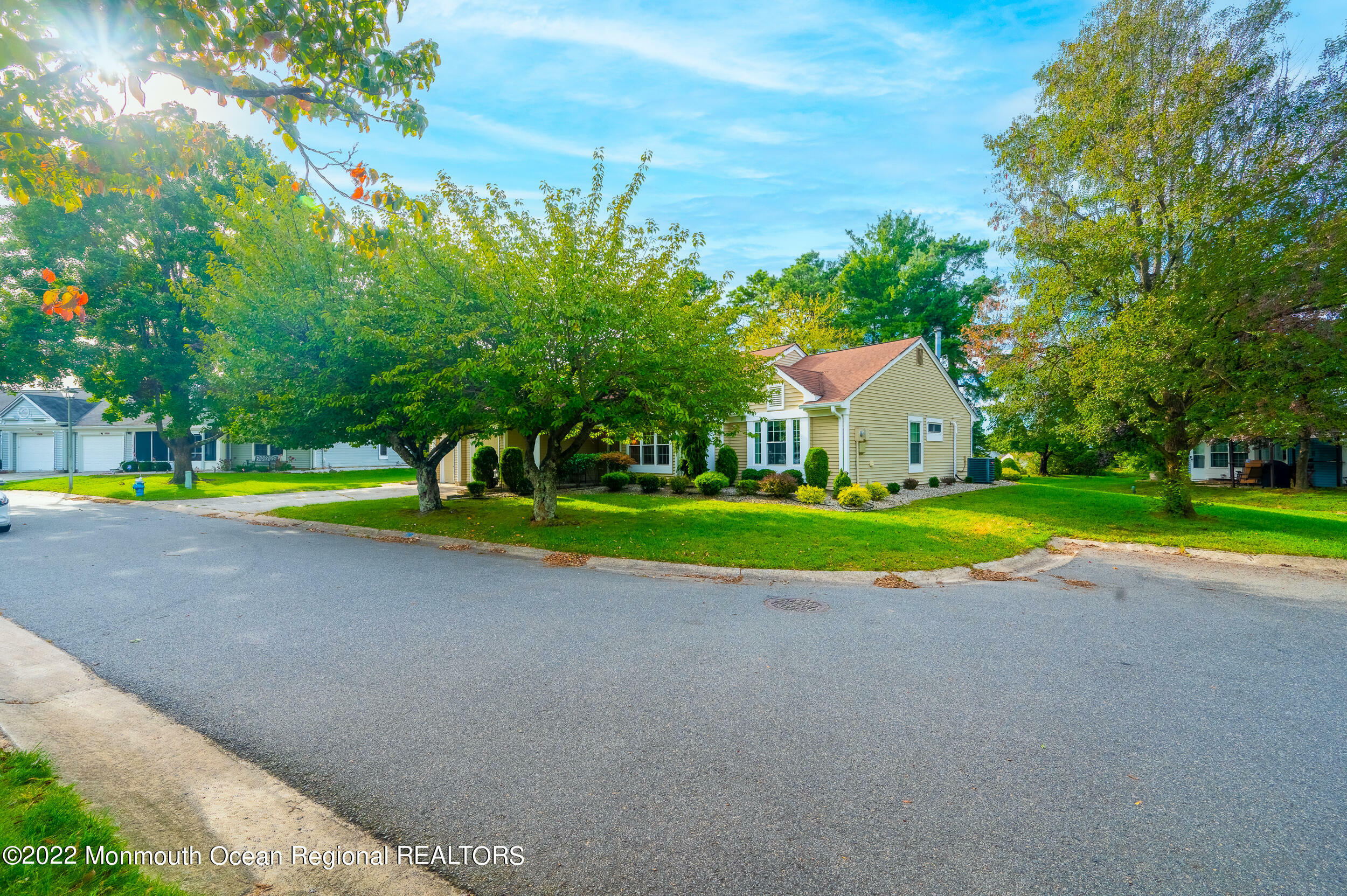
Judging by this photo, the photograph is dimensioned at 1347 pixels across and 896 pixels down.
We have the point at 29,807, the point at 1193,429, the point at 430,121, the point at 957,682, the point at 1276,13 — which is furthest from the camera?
the point at 1193,429

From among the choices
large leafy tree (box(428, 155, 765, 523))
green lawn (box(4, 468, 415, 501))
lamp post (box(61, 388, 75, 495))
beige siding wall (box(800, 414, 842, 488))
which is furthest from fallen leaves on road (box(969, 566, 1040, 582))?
lamp post (box(61, 388, 75, 495))

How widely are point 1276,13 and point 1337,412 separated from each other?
28.0 feet

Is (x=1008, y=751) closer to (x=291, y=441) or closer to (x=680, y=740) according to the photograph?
(x=680, y=740)

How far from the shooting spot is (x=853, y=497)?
15.6m

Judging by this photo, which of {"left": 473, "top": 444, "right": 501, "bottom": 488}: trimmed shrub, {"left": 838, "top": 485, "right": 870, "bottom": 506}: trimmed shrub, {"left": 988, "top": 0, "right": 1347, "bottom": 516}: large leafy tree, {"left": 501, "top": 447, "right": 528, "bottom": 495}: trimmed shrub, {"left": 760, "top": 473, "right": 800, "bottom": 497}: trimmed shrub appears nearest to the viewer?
{"left": 988, "top": 0, "right": 1347, "bottom": 516}: large leafy tree

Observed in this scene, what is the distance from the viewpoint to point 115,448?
32719mm

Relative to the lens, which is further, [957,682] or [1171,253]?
[1171,253]

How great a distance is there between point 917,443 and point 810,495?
302 inches

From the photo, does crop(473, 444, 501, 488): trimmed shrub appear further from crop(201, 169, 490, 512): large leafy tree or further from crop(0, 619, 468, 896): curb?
crop(0, 619, 468, 896): curb

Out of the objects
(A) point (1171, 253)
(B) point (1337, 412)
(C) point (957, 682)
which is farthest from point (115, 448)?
(B) point (1337, 412)

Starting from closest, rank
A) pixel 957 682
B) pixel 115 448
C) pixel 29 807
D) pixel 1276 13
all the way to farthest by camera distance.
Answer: pixel 29 807 < pixel 957 682 < pixel 1276 13 < pixel 115 448

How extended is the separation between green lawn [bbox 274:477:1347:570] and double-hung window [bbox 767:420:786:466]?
191 inches

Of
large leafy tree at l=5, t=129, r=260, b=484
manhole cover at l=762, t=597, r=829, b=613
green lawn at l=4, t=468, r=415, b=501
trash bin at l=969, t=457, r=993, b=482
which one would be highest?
large leafy tree at l=5, t=129, r=260, b=484

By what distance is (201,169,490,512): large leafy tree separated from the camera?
11211mm
